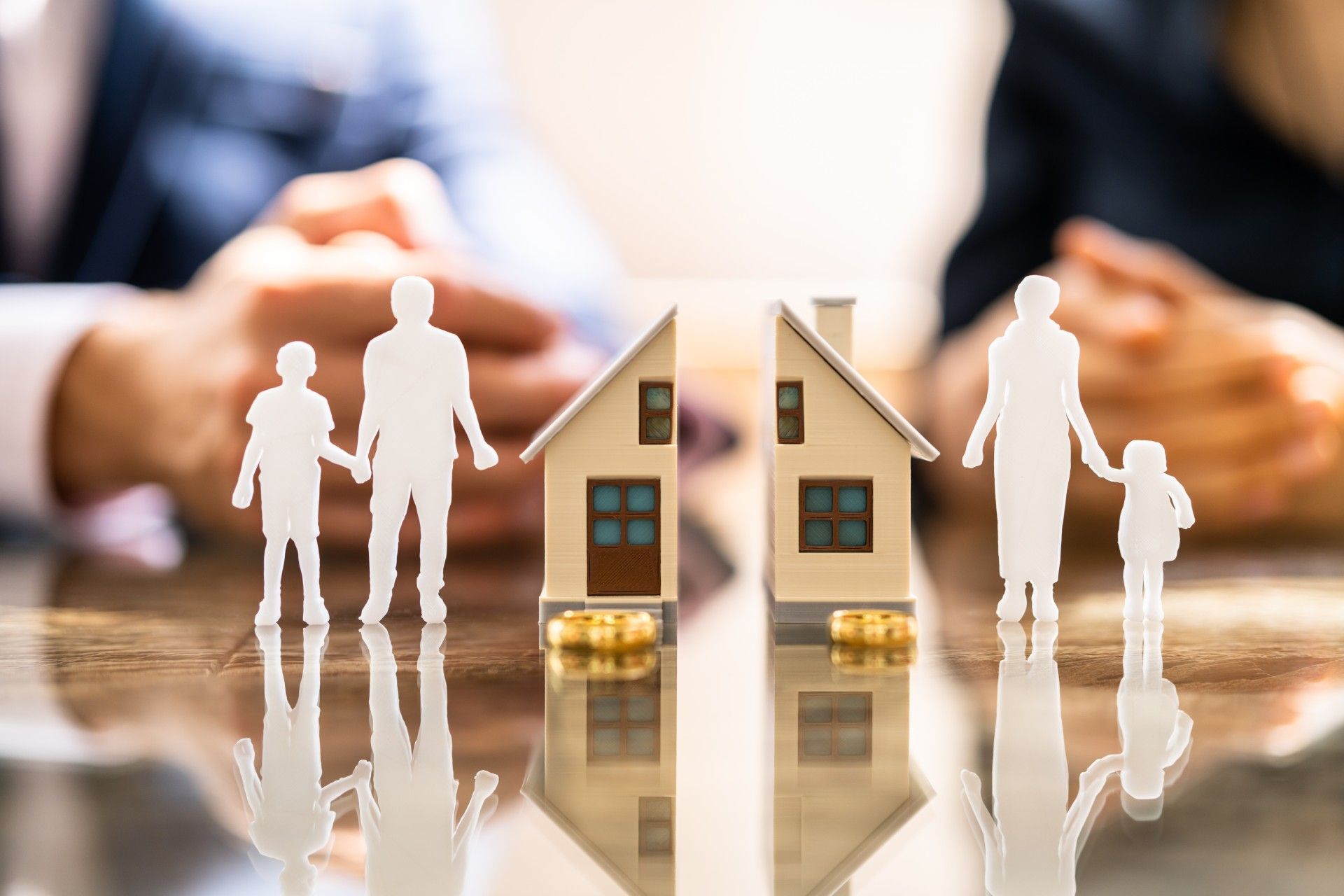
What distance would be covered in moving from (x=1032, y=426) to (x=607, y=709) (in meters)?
0.45

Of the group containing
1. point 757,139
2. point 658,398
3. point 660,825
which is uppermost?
point 757,139

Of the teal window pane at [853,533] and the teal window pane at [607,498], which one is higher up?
the teal window pane at [607,498]

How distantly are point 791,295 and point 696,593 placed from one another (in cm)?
226

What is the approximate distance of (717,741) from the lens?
0.55m

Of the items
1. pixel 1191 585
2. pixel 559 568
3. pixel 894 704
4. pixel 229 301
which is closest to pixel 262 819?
pixel 894 704

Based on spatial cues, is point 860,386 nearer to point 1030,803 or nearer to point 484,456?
point 484,456

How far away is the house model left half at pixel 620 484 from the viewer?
2.75 ft

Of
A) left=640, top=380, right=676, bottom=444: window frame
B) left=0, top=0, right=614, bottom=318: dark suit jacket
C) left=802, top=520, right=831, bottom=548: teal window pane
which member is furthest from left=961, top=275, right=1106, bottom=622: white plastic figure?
left=0, top=0, right=614, bottom=318: dark suit jacket

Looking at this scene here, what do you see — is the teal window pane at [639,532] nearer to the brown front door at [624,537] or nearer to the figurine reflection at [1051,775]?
the brown front door at [624,537]

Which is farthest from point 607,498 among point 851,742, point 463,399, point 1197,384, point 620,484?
point 1197,384

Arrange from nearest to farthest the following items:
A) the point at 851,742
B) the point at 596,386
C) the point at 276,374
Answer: the point at 851,742 < the point at 596,386 < the point at 276,374

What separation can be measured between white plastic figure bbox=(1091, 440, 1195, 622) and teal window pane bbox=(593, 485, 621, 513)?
0.36m

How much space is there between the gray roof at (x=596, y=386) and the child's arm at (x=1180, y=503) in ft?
1.27

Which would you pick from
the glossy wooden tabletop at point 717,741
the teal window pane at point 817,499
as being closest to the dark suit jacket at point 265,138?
the teal window pane at point 817,499
